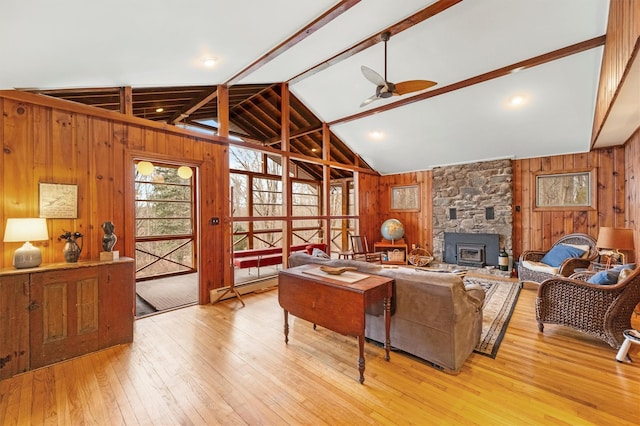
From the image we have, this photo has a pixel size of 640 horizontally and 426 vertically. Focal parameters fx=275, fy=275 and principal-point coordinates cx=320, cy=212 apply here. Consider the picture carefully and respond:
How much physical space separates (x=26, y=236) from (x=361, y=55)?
4298mm

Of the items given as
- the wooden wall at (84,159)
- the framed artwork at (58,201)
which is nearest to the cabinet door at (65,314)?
the wooden wall at (84,159)

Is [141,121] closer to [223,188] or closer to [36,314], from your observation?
[223,188]

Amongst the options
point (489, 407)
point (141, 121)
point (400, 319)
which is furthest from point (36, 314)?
point (489, 407)

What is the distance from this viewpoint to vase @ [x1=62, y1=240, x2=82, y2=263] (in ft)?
8.84

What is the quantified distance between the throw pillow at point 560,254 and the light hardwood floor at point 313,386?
1934 millimetres

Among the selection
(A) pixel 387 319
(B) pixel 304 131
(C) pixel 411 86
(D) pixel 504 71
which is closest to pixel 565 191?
(D) pixel 504 71

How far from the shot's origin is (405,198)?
24.2 ft

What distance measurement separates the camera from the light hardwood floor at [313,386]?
5.97ft

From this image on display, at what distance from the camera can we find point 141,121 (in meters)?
3.46

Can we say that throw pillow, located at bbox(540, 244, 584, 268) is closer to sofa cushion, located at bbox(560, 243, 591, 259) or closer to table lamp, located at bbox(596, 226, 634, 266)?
sofa cushion, located at bbox(560, 243, 591, 259)

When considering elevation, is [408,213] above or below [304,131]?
below

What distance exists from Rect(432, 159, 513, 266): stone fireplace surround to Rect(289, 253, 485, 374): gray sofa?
3855 mm

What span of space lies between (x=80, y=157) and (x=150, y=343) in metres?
2.14

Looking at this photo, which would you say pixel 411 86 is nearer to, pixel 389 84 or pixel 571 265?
pixel 389 84
